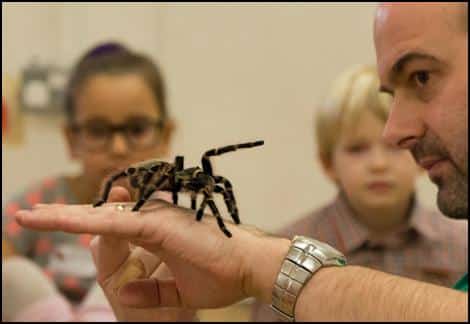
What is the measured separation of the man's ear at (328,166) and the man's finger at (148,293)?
220 mm

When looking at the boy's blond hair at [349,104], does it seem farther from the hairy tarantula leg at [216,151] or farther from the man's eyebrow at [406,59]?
the hairy tarantula leg at [216,151]

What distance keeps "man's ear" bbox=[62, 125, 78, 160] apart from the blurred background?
0.5 inches

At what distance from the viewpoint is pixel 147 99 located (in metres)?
0.67

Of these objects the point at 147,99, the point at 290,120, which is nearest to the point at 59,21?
the point at 147,99

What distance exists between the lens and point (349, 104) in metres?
0.66

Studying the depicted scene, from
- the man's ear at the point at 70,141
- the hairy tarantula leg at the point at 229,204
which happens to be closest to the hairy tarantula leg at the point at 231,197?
the hairy tarantula leg at the point at 229,204

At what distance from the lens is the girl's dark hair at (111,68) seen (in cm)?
67

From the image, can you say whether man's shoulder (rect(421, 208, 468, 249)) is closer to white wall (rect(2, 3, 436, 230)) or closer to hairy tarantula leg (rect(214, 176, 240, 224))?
white wall (rect(2, 3, 436, 230))

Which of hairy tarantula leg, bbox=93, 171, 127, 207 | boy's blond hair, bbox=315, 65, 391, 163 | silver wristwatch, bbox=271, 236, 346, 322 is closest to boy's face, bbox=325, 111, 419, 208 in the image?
boy's blond hair, bbox=315, 65, 391, 163

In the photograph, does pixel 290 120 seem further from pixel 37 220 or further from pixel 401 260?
pixel 37 220

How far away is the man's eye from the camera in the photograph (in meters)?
0.52

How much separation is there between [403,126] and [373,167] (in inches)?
2.6

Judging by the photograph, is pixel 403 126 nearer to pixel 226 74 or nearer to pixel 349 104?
pixel 349 104

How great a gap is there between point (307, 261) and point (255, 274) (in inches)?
1.5
